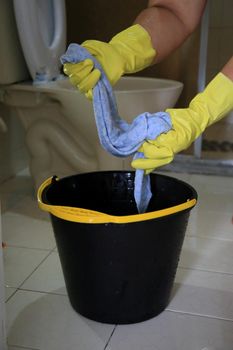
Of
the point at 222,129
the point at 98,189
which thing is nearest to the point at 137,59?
the point at 98,189

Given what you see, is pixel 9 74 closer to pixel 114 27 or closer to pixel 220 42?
pixel 114 27

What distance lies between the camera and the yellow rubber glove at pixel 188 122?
0.86m

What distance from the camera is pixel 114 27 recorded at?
82.0 inches

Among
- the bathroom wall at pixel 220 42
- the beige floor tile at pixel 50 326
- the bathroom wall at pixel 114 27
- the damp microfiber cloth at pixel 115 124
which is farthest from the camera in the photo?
the bathroom wall at pixel 220 42

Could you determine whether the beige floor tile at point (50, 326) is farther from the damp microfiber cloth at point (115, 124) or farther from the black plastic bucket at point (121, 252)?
the damp microfiber cloth at point (115, 124)

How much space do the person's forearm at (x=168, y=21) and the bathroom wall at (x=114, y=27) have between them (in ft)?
3.12

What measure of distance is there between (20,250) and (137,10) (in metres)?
1.20

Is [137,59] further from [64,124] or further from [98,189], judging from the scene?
[64,124]

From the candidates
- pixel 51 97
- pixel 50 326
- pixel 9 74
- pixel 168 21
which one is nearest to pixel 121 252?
pixel 50 326

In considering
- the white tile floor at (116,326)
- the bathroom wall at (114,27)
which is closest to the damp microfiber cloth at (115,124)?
the white tile floor at (116,326)

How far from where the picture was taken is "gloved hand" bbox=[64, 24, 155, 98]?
895 millimetres

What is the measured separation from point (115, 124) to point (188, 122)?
159 millimetres

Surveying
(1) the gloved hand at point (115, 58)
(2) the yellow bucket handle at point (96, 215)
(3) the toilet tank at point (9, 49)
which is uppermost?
(1) the gloved hand at point (115, 58)

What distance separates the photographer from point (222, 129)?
2605mm
